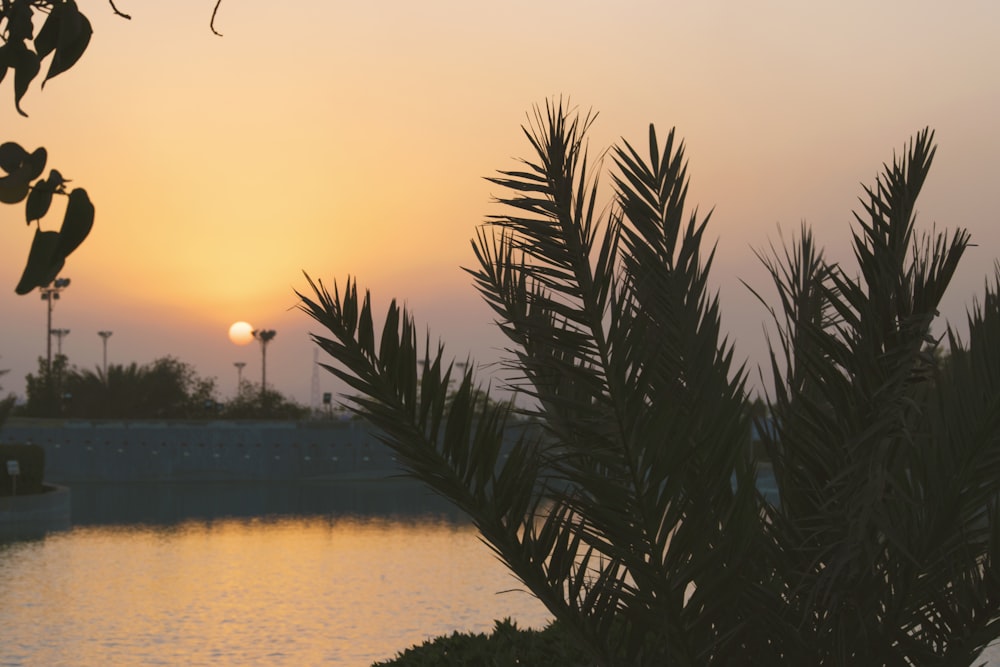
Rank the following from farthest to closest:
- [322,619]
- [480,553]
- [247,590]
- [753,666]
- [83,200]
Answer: [480,553]
[247,590]
[322,619]
[753,666]
[83,200]

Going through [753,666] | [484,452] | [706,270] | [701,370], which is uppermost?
[706,270]

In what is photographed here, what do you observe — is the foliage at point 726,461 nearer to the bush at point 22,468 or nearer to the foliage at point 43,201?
the foliage at point 43,201

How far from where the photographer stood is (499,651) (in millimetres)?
6512

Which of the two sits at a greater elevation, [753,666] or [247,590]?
[753,666]

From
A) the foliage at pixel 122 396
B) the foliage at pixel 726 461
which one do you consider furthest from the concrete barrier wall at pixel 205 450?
the foliage at pixel 726 461

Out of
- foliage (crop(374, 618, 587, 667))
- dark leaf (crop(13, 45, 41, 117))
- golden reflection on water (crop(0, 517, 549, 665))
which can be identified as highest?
dark leaf (crop(13, 45, 41, 117))

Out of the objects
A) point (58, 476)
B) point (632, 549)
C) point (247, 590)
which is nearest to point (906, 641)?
point (632, 549)

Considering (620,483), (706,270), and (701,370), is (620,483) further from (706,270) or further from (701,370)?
(706,270)

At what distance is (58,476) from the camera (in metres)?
48.5

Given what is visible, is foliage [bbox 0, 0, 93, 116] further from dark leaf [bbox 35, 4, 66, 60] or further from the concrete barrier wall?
the concrete barrier wall

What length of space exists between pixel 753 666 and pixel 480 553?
1743 centimetres

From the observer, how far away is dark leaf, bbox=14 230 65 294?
1.81 m

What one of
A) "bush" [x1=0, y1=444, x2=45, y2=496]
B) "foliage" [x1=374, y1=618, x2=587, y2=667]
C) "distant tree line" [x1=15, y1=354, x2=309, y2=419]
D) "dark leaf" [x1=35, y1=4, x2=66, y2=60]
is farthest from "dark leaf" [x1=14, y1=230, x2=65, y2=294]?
"distant tree line" [x1=15, y1=354, x2=309, y2=419]

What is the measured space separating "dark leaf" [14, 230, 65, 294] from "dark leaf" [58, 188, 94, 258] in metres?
0.02
